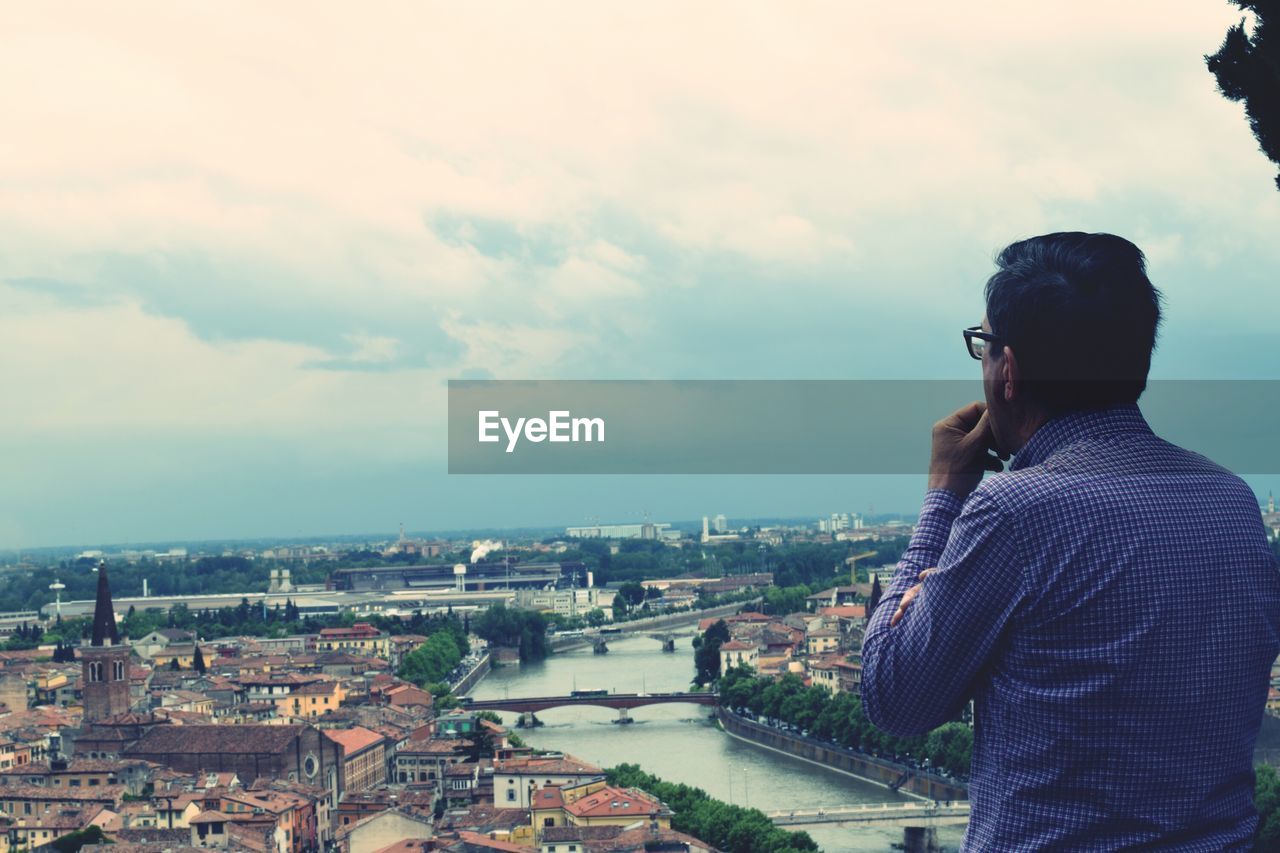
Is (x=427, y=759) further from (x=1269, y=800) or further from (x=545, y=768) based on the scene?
(x=1269, y=800)

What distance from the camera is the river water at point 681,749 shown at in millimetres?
8094

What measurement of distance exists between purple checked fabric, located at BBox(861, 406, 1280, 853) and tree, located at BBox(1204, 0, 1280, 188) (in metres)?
0.83

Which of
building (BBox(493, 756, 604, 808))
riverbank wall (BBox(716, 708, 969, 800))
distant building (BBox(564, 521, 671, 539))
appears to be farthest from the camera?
distant building (BBox(564, 521, 671, 539))

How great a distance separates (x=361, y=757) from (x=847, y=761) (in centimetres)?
285

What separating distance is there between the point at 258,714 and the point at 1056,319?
1186 cm

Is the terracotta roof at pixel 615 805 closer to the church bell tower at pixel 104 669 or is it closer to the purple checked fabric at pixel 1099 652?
the church bell tower at pixel 104 669

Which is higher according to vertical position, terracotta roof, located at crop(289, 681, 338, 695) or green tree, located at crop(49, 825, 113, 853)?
green tree, located at crop(49, 825, 113, 853)

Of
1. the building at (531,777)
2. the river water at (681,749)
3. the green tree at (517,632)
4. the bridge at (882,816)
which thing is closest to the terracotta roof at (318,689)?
the river water at (681,749)

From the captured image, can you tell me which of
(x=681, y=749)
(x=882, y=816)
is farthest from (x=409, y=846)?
(x=681, y=749)

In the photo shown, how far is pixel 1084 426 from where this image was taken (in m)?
0.44

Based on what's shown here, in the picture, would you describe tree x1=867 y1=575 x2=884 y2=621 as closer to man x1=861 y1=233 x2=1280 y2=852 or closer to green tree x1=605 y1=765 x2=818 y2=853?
man x1=861 y1=233 x2=1280 y2=852

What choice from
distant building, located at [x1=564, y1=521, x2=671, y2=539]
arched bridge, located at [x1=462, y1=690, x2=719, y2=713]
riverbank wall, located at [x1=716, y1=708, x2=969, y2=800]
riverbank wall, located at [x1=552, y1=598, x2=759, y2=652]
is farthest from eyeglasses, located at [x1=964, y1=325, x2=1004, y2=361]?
distant building, located at [x1=564, y1=521, x2=671, y2=539]

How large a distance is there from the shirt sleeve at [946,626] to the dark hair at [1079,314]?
0.05 m

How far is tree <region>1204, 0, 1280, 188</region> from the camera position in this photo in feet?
3.76
